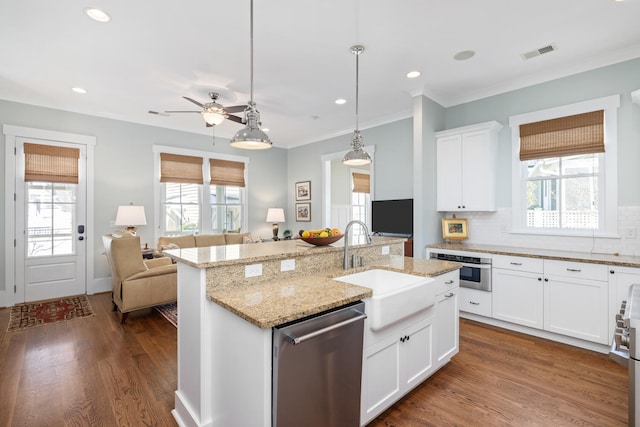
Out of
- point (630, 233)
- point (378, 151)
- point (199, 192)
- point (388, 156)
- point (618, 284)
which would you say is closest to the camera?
point (618, 284)

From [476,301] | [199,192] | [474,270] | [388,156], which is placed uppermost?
[388,156]

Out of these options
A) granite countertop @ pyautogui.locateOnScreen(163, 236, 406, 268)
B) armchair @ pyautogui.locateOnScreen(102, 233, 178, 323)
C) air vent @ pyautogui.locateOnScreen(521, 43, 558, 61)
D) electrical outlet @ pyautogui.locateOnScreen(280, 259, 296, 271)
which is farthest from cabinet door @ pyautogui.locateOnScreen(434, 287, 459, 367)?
armchair @ pyautogui.locateOnScreen(102, 233, 178, 323)

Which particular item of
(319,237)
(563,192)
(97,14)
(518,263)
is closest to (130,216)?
(97,14)

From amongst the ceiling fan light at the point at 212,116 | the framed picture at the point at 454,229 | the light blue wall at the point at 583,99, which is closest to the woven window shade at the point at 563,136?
the light blue wall at the point at 583,99

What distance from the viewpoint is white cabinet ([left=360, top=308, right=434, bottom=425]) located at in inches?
72.7

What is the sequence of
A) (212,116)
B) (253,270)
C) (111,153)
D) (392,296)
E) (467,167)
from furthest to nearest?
(111,153) → (467,167) → (212,116) → (253,270) → (392,296)

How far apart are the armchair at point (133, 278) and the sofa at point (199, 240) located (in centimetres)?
128

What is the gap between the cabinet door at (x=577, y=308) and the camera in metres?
2.84

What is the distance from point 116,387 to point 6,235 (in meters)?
3.61

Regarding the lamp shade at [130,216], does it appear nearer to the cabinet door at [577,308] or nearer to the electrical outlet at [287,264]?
the electrical outlet at [287,264]

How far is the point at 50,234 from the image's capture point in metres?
4.66

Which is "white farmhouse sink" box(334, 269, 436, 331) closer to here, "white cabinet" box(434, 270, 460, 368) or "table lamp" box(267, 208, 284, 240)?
"white cabinet" box(434, 270, 460, 368)

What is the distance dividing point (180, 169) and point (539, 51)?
5.60 metres

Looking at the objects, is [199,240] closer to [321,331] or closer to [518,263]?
[321,331]
